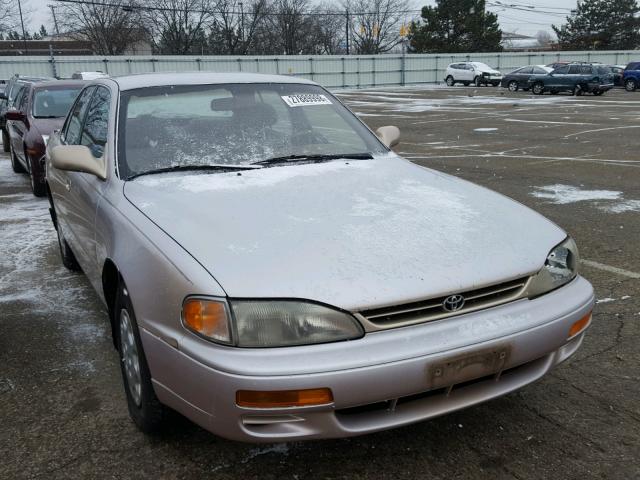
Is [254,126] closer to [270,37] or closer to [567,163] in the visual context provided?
[567,163]

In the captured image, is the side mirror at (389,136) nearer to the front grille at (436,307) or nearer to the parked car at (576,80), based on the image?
the front grille at (436,307)

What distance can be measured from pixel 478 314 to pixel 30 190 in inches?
314

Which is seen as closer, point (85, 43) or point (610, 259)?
point (610, 259)

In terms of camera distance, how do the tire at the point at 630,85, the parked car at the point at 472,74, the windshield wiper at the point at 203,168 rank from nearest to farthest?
the windshield wiper at the point at 203,168 < the tire at the point at 630,85 < the parked car at the point at 472,74

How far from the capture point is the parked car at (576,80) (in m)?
27.5

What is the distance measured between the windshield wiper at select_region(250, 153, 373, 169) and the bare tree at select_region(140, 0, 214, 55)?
61.3 meters

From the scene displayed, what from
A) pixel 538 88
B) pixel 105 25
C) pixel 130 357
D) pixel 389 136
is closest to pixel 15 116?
pixel 389 136

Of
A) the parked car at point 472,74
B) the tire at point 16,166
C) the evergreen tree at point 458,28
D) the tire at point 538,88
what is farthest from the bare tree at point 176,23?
the tire at point 16,166

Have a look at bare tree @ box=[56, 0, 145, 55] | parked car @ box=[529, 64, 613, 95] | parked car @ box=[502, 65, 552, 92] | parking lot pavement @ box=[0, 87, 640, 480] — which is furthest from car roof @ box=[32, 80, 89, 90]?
bare tree @ box=[56, 0, 145, 55]

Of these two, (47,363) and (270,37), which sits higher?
(270,37)

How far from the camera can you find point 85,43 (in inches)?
A: 2625

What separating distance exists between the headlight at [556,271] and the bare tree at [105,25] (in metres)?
60.3

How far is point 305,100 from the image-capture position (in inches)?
153

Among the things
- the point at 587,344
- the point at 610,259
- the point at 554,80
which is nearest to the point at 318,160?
the point at 587,344
